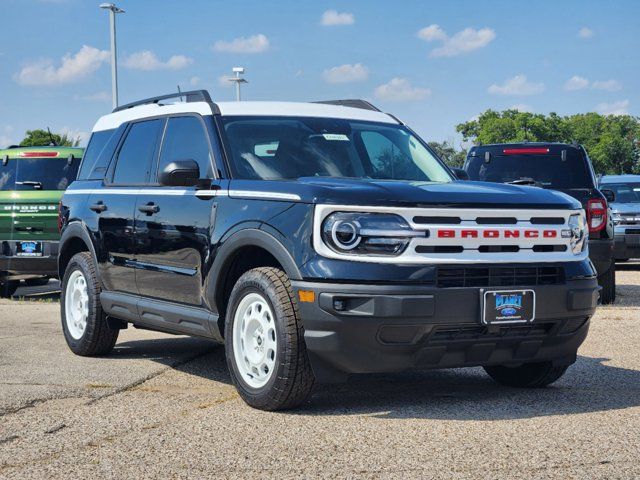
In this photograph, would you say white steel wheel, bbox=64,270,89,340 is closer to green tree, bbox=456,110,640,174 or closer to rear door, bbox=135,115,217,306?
rear door, bbox=135,115,217,306

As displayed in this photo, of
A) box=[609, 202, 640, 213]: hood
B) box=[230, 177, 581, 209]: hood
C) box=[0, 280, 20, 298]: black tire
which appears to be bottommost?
box=[0, 280, 20, 298]: black tire

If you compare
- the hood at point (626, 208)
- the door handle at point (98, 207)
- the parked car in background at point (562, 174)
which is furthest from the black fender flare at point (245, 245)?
the hood at point (626, 208)

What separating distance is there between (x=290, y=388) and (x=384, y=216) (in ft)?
3.55

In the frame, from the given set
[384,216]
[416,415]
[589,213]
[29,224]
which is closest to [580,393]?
[416,415]

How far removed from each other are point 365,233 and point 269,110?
1910mm

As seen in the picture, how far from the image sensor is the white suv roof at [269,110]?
7312mm

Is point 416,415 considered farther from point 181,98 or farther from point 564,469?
point 181,98

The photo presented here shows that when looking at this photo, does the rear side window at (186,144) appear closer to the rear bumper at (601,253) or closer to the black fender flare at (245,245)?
the black fender flare at (245,245)

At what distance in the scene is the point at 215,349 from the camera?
29.8 ft

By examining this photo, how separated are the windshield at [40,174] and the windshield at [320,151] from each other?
8.05m

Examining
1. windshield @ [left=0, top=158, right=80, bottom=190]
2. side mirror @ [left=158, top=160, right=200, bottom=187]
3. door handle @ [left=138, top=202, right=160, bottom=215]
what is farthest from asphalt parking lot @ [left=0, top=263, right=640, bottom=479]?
windshield @ [left=0, top=158, right=80, bottom=190]

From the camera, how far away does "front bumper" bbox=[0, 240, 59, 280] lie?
47.2 feet

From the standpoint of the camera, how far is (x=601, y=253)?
12000 mm

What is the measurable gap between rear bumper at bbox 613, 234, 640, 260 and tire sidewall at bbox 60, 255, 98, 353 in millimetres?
12004
